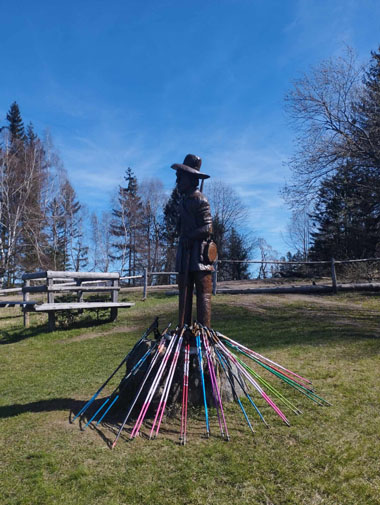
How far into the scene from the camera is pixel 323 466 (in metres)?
2.80

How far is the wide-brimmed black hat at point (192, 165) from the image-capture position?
4.47 meters

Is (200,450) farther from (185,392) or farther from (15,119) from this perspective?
(15,119)

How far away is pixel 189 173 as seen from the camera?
4.51 meters

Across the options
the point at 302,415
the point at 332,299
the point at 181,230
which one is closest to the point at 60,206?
the point at 332,299

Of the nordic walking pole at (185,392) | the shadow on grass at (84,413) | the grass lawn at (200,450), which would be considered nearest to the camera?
the grass lawn at (200,450)

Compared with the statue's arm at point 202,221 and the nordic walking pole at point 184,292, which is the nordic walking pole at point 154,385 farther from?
the statue's arm at point 202,221

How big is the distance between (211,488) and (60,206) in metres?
26.4

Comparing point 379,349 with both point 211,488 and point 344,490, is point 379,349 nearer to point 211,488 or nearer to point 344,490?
point 344,490

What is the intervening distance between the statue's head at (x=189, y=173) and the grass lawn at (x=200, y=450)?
8.59 ft

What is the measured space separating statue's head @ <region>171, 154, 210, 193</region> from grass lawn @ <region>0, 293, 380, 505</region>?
2619 mm

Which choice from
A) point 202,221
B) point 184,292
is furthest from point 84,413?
point 202,221

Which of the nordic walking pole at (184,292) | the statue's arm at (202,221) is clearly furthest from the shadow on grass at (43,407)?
the statue's arm at (202,221)

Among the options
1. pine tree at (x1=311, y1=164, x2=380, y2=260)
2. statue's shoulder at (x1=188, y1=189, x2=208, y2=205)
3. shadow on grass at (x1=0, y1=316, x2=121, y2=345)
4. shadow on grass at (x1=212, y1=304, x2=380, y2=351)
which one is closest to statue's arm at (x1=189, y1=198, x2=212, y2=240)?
statue's shoulder at (x1=188, y1=189, x2=208, y2=205)

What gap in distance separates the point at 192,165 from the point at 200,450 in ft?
10.2
